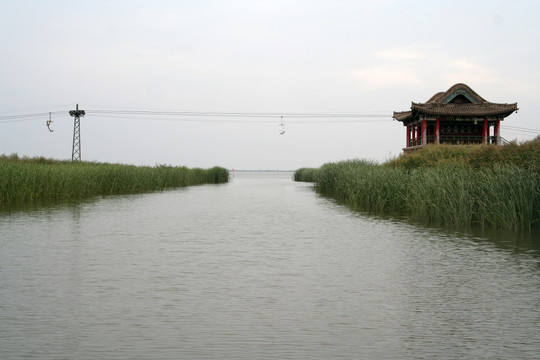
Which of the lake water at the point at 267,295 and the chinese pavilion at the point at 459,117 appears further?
the chinese pavilion at the point at 459,117

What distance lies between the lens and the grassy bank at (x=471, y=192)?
13062mm

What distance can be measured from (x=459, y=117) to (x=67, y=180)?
2727cm

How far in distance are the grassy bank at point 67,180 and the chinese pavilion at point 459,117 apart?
1974 cm

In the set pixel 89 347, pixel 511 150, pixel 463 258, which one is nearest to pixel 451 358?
pixel 89 347

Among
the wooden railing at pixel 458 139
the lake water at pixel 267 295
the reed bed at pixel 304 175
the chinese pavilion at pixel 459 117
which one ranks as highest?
the chinese pavilion at pixel 459 117

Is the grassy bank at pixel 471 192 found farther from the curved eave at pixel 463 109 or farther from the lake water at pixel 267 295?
the curved eave at pixel 463 109

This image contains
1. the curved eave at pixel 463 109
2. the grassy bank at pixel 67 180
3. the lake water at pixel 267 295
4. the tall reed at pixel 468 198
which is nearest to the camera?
the lake water at pixel 267 295

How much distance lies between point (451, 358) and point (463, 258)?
5.27 m

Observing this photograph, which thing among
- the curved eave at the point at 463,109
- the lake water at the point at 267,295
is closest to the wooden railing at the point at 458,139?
the curved eave at the point at 463,109

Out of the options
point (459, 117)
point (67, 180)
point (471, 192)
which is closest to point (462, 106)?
point (459, 117)

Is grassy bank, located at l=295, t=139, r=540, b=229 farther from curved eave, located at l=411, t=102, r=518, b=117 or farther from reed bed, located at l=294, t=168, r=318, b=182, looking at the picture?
reed bed, located at l=294, t=168, r=318, b=182

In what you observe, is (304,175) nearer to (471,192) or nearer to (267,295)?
(471,192)

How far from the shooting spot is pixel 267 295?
6.65 meters

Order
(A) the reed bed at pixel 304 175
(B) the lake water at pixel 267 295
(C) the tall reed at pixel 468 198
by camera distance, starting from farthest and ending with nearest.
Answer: (A) the reed bed at pixel 304 175
(C) the tall reed at pixel 468 198
(B) the lake water at pixel 267 295
